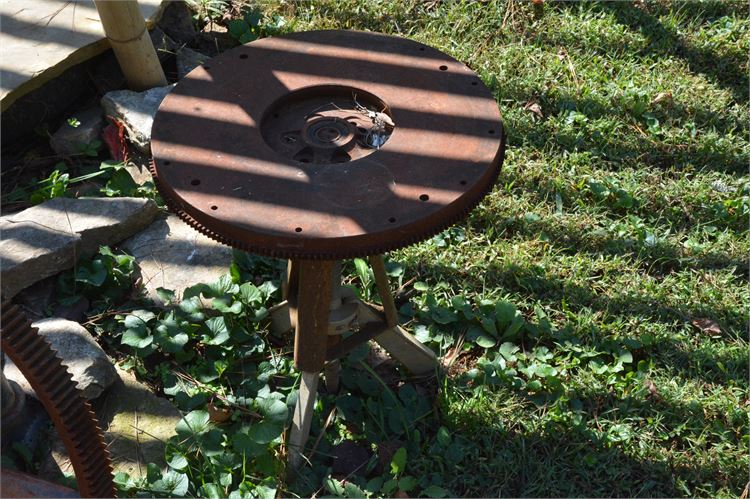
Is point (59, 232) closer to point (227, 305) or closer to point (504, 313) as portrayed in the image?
point (227, 305)

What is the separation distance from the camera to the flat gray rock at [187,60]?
442cm

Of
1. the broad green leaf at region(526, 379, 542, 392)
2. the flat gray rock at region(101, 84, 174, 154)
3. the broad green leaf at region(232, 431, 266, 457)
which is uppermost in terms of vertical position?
the flat gray rock at region(101, 84, 174, 154)

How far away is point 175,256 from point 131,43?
42.3 inches

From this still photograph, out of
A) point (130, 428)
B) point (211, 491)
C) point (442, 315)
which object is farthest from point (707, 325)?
point (130, 428)

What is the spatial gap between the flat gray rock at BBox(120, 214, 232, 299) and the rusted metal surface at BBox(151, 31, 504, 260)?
1021 millimetres

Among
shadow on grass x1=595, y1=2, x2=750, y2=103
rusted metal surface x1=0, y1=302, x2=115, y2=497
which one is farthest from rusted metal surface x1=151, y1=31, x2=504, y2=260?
shadow on grass x1=595, y1=2, x2=750, y2=103

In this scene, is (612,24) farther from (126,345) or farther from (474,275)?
(126,345)

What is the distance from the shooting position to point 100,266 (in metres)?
3.48

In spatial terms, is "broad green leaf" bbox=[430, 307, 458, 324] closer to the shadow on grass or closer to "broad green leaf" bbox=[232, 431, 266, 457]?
"broad green leaf" bbox=[232, 431, 266, 457]

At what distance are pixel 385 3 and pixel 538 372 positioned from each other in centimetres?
254

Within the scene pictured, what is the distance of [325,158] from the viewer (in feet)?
8.59

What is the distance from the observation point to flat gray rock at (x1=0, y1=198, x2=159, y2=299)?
131 inches

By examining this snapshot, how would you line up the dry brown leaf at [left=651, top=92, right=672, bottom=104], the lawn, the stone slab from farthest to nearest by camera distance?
1. the dry brown leaf at [left=651, top=92, right=672, bottom=104]
2. the stone slab
3. the lawn

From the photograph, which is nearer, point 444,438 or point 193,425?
point 193,425
